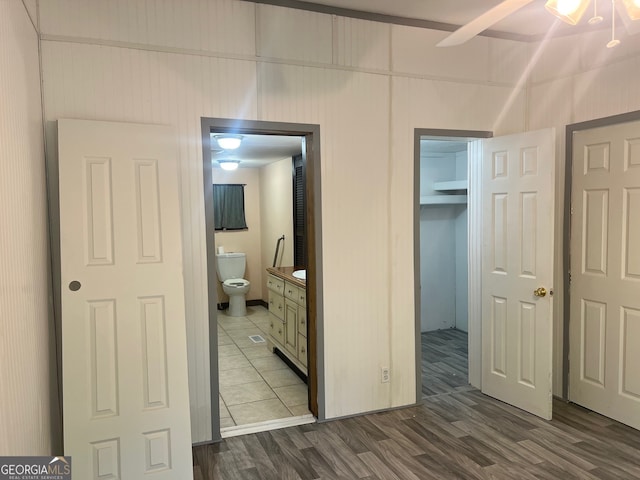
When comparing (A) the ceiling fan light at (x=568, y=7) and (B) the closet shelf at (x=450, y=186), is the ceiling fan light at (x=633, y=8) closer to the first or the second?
(A) the ceiling fan light at (x=568, y=7)

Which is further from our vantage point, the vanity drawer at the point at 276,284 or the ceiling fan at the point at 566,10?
the vanity drawer at the point at 276,284

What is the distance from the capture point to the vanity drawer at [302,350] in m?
3.92

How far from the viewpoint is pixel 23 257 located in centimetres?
188

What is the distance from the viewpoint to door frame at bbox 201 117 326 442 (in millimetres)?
2883

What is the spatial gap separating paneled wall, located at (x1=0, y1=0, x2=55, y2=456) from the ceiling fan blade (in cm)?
183

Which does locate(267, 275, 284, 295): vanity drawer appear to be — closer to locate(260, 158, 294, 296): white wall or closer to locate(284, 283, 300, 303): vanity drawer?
locate(284, 283, 300, 303): vanity drawer

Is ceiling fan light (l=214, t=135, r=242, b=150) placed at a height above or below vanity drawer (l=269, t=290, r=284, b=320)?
above

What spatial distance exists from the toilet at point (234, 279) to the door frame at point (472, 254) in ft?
11.5

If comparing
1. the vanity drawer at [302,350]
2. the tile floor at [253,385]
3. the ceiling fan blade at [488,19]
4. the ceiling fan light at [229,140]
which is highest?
the ceiling fan blade at [488,19]

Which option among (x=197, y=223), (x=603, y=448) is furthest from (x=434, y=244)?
(x=197, y=223)

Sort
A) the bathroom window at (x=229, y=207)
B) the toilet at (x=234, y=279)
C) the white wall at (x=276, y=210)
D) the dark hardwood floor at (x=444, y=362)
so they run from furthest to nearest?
1. the bathroom window at (x=229, y=207)
2. the toilet at (x=234, y=279)
3. the white wall at (x=276, y=210)
4. the dark hardwood floor at (x=444, y=362)

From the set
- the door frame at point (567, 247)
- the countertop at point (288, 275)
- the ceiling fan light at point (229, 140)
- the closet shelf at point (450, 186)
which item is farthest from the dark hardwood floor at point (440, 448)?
the ceiling fan light at point (229, 140)

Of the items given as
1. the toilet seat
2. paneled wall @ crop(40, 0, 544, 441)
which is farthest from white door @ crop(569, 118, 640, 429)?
the toilet seat

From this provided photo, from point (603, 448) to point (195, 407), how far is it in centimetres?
254
